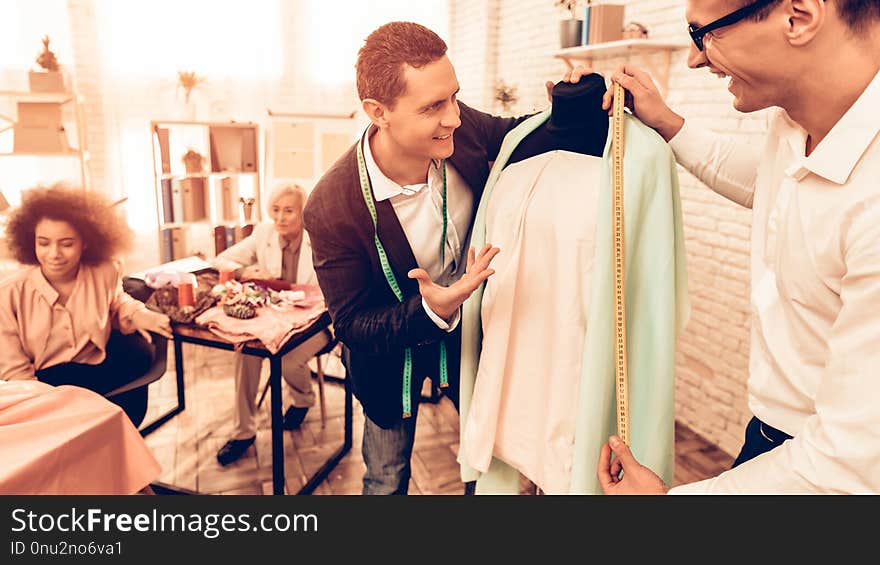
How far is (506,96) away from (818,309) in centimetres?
471

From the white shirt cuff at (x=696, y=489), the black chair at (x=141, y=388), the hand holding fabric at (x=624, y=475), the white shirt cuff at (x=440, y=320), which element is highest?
the white shirt cuff at (x=440, y=320)

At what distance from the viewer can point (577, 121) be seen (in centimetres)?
134

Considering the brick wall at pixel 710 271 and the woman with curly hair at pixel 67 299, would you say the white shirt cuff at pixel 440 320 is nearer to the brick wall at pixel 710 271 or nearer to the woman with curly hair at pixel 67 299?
the woman with curly hair at pixel 67 299

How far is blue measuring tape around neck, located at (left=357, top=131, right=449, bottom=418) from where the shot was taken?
159 cm

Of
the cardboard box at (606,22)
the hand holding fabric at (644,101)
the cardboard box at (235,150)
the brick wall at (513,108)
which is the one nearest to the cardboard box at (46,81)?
the brick wall at (513,108)

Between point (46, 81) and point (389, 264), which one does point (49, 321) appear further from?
point (46, 81)

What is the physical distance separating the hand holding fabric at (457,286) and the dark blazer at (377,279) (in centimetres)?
5

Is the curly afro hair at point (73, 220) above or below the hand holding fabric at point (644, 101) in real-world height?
below

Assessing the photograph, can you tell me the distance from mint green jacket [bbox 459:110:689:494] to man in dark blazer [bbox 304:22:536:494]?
0.34 m

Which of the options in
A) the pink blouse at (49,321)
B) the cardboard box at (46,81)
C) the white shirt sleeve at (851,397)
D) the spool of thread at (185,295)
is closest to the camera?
the white shirt sleeve at (851,397)

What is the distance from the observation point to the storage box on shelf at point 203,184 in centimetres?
530

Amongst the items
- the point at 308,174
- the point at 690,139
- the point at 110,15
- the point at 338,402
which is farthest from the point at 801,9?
the point at 110,15

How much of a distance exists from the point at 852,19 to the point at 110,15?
599 cm
